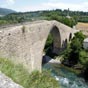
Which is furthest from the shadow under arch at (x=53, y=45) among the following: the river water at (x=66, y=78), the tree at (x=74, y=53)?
the river water at (x=66, y=78)

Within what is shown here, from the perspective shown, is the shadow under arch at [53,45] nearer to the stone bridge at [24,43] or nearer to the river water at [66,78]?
the river water at [66,78]

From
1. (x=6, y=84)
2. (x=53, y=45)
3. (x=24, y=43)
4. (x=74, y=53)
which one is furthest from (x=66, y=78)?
(x=6, y=84)

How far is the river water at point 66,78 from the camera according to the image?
24.1 metres

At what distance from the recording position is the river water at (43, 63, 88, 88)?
24.1 metres

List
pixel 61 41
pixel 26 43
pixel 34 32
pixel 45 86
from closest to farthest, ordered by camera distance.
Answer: pixel 45 86
pixel 26 43
pixel 34 32
pixel 61 41

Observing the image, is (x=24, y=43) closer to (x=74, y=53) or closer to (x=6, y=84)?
(x=6, y=84)

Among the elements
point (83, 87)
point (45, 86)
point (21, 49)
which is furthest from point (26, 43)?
point (45, 86)

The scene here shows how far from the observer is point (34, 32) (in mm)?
20844

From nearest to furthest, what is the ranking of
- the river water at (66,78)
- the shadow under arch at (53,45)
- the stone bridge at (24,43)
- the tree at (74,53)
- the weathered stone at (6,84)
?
the weathered stone at (6,84) < the stone bridge at (24,43) < the river water at (66,78) < the tree at (74,53) < the shadow under arch at (53,45)

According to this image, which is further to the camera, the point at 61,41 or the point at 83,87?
the point at 61,41

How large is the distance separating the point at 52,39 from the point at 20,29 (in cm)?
2555

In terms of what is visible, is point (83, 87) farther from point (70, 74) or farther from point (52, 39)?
point (52, 39)

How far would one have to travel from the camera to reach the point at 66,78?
86.7 feet

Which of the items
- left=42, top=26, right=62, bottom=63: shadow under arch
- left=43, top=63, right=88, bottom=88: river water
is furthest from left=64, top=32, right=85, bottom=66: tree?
left=42, top=26, right=62, bottom=63: shadow under arch
